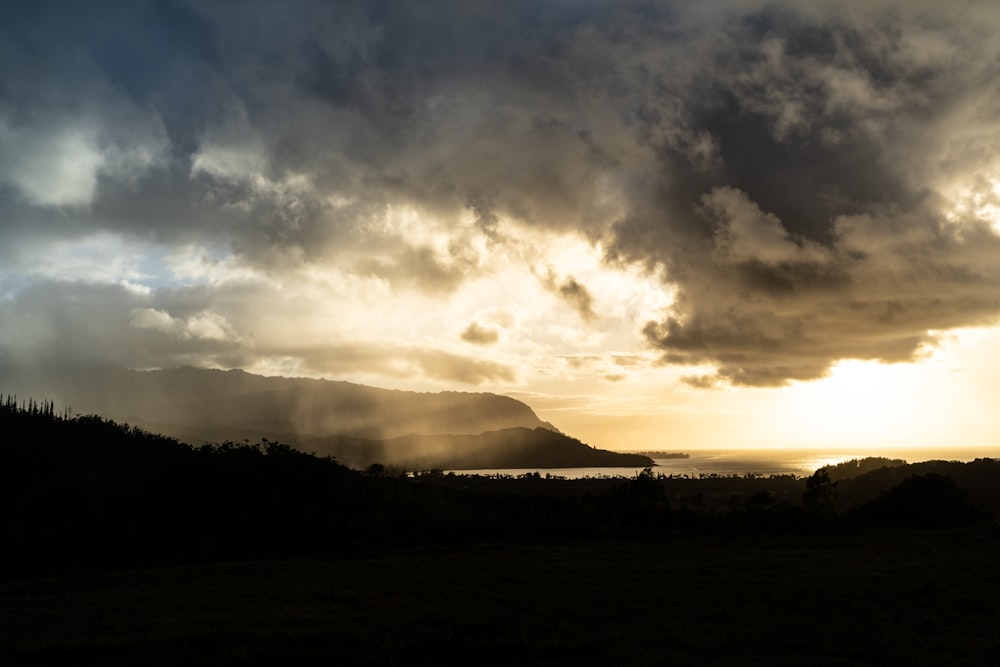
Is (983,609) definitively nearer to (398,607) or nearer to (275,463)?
(398,607)

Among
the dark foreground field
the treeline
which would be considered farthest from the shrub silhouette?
the dark foreground field

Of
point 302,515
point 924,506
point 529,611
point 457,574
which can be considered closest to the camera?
point 529,611

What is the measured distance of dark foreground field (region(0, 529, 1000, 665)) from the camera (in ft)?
50.2

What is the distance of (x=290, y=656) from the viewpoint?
48.2 ft

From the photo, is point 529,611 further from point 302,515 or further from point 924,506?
point 924,506

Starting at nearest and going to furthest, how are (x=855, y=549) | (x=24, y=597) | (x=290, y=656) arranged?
(x=290, y=656)
(x=24, y=597)
(x=855, y=549)

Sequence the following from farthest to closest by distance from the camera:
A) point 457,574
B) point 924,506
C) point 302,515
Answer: point 924,506 → point 302,515 → point 457,574

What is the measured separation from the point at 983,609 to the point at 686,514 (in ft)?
107

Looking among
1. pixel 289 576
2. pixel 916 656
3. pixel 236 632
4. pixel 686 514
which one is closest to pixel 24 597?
pixel 289 576

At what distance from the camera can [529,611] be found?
20.3 metres

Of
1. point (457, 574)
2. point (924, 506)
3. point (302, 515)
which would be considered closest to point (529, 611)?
point (457, 574)

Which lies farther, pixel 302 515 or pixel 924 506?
pixel 924 506

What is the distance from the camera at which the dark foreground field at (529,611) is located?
15.3 metres

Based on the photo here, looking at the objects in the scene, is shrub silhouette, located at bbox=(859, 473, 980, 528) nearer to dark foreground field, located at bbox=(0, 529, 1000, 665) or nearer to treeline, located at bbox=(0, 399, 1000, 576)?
treeline, located at bbox=(0, 399, 1000, 576)
